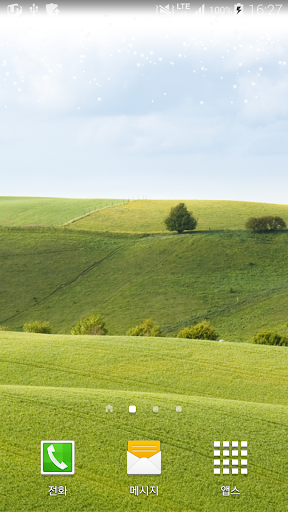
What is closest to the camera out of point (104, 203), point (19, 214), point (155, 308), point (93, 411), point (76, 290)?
point (93, 411)

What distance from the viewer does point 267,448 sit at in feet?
39.7

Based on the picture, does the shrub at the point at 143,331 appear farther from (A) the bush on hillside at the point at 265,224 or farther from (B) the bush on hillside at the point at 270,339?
(A) the bush on hillside at the point at 265,224

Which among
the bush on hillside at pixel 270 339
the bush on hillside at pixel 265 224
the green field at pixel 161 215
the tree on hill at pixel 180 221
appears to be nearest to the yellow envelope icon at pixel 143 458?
the bush on hillside at pixel 270 339

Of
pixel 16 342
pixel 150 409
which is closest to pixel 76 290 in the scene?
pixel 16 342

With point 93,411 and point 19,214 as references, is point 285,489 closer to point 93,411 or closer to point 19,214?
point 93,411

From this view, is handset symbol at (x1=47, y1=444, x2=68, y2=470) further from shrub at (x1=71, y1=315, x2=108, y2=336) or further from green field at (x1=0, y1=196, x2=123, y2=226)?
green field at (x1=0, y1=196, x2=123, y2=226)

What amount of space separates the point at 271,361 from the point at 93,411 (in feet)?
44.3

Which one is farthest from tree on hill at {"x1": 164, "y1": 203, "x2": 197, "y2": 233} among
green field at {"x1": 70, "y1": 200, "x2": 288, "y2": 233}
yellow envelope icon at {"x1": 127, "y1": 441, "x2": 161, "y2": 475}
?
yellow envelope icon at {"x1": 127, "y1": 441, "x2": 161, "y2": 475}

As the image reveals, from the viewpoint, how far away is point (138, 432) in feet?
39.0

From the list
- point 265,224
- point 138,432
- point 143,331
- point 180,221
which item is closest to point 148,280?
point 180,221

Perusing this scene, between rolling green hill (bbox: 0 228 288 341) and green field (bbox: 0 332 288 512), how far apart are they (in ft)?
97.7

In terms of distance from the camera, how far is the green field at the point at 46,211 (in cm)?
10212

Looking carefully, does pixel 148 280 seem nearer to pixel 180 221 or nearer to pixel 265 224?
pixel 180 221

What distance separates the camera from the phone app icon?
8.84 meters
